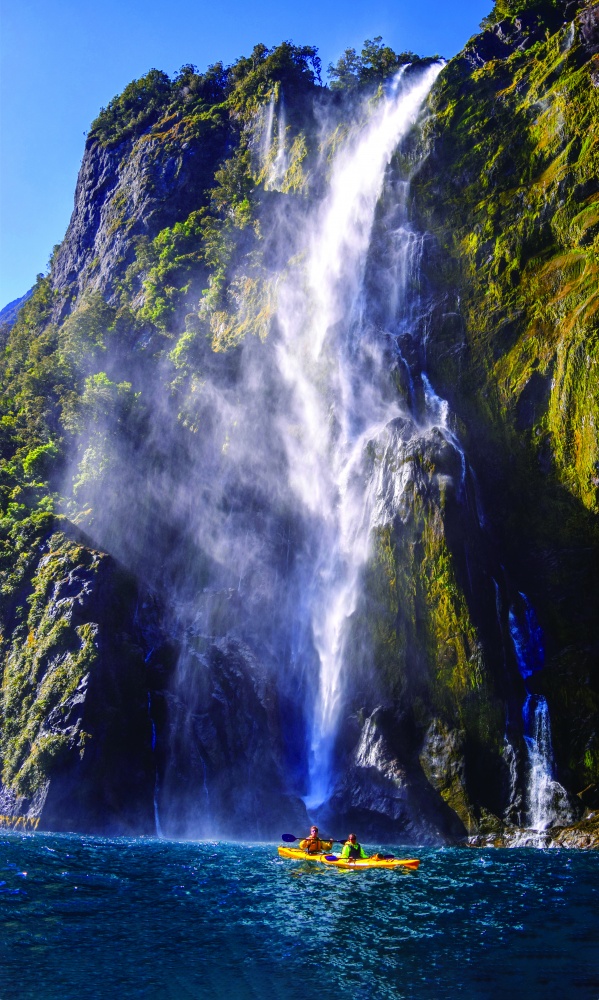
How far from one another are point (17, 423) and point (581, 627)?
37.0 m

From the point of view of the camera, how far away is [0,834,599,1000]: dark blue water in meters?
12.3

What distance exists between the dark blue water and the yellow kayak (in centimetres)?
25

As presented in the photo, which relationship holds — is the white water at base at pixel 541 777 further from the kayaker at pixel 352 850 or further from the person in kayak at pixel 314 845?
the person in kayak at pixel 314 845

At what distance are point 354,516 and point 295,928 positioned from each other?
68.0ft

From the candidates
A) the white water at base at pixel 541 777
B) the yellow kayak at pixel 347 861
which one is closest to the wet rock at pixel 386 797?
the white water at base at pixel 541 777

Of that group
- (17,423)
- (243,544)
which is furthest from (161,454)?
(17,423)

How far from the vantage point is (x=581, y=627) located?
29.9 meters

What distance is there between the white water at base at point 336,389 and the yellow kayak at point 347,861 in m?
7.17

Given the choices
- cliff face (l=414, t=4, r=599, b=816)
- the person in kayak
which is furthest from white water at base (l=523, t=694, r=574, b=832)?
the person in kayak

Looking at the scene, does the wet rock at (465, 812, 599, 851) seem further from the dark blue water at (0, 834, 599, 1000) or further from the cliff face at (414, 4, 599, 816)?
the cliff face at (414, 4, 599, 816)

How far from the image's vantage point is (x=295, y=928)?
15.5m

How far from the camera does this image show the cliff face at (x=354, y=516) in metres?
29.1

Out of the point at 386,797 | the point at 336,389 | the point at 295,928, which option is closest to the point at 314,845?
the point at 386,797

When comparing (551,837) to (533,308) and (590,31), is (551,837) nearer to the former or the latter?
(533,308)
